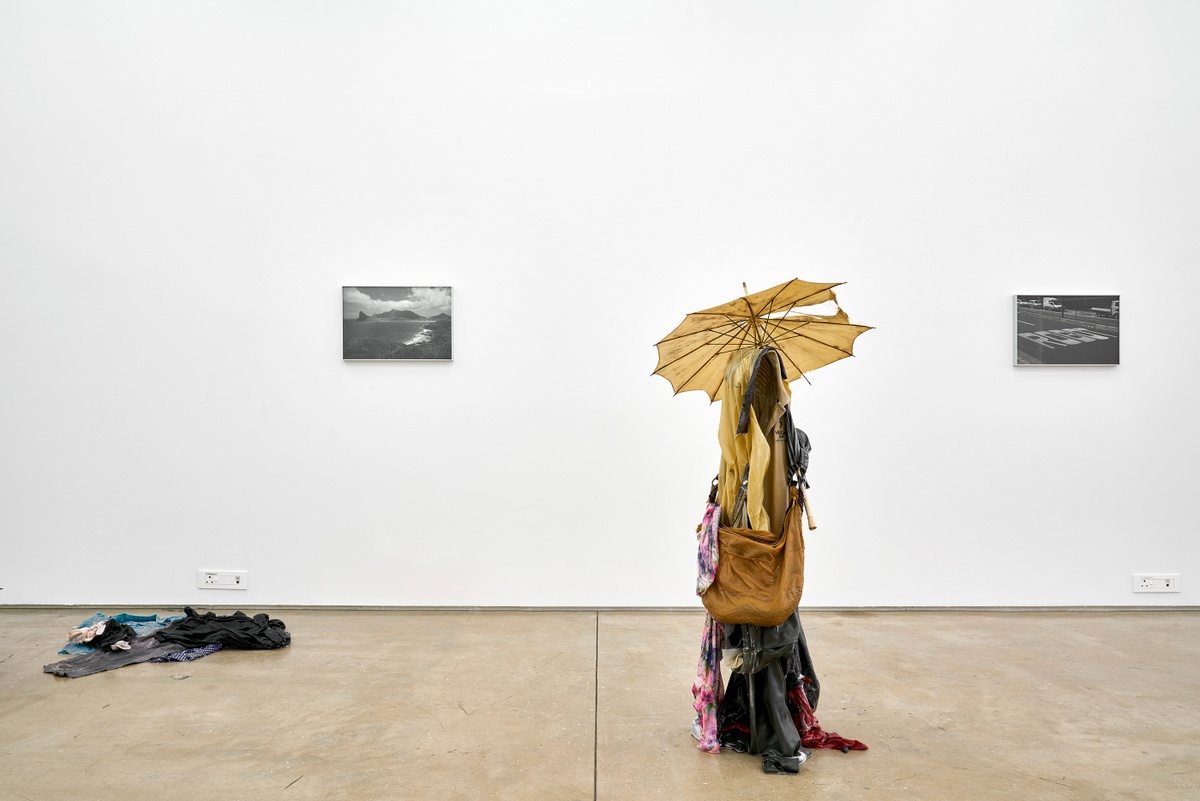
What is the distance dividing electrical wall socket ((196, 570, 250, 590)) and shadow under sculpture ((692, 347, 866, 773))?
3.32m

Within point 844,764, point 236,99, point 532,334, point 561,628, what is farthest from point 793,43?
point 844,764

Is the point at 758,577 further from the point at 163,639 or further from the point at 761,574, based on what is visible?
the point at 163,639

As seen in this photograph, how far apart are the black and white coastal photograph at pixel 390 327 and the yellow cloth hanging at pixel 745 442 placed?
2.55 meters

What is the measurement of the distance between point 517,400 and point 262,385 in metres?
1.65

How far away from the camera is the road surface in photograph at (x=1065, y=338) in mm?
5164

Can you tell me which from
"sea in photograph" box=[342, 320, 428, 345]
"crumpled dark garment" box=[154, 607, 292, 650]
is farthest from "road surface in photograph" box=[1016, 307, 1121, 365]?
"crumpled dark garment" box=[154, 607, 292, 650]

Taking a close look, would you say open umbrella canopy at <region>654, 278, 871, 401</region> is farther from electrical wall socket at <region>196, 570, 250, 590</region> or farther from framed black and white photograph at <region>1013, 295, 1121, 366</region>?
electrical wall socket at <region>196, 570, 250, 590</region>

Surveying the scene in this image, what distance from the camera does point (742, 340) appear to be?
10.4ft

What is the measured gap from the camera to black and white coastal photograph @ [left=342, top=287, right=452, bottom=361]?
516cm

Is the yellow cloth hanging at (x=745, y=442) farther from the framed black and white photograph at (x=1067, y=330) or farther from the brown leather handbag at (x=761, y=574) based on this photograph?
the framed black and white photograph at (x=1067, y=330)

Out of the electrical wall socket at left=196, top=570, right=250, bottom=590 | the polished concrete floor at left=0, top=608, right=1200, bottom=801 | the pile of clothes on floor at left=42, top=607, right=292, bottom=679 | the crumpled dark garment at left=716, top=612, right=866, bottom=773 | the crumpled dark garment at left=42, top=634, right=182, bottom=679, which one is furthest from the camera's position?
the electrical wall socket at left=196, top=570, right=250, bottom=590

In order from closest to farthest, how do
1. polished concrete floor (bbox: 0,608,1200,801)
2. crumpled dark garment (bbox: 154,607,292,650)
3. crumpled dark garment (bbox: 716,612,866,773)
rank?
polished concrete floor (bbox: 0,608,1200,801) < crumpled dark garment (bbox: 716,612,866,773) < crumpled dark garment (bbox: 154,607,292,650)

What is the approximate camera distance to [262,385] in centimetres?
519

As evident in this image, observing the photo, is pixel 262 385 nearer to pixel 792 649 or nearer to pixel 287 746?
pixel 287 746
